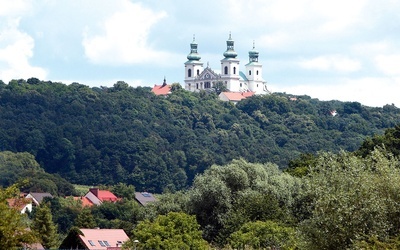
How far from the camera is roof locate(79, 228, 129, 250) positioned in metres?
61.9

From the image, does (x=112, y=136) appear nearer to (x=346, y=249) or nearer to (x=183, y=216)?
(x=183, y=216)

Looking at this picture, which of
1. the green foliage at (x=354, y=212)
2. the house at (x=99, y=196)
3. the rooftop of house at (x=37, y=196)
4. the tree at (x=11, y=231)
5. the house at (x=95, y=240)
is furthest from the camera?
the house at (x=99, y=196)

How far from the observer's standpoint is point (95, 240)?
63188 mm

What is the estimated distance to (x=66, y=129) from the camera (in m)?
191

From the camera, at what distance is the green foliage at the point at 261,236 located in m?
46.9

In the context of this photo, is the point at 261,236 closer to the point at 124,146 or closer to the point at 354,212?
the point at 354,212

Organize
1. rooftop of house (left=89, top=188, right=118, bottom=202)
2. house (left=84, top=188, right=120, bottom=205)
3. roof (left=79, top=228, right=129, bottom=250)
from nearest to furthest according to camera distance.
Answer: roof (left=79, top=228, right=129, bottom=250)
house (left=84, top=188, right=120, bottom=205)
rooftop of house (left=89, top=188, right=118, bottom=202)

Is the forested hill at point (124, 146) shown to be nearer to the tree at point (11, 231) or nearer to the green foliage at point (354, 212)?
the green foliage at point (354, 212)

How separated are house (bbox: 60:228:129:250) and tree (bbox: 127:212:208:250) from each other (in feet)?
22.9

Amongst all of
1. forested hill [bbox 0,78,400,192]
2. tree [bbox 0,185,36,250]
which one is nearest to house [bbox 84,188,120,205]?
forested hill [bbox 0,78,400,192]

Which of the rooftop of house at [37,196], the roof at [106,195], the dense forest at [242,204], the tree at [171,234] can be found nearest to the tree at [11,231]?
the dense forest at [242,204]

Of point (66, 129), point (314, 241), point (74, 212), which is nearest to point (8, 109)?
point (66, 129)

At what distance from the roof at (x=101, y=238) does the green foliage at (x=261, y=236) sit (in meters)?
12.6

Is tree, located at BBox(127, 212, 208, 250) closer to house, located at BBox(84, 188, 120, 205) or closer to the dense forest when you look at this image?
the dense forest
